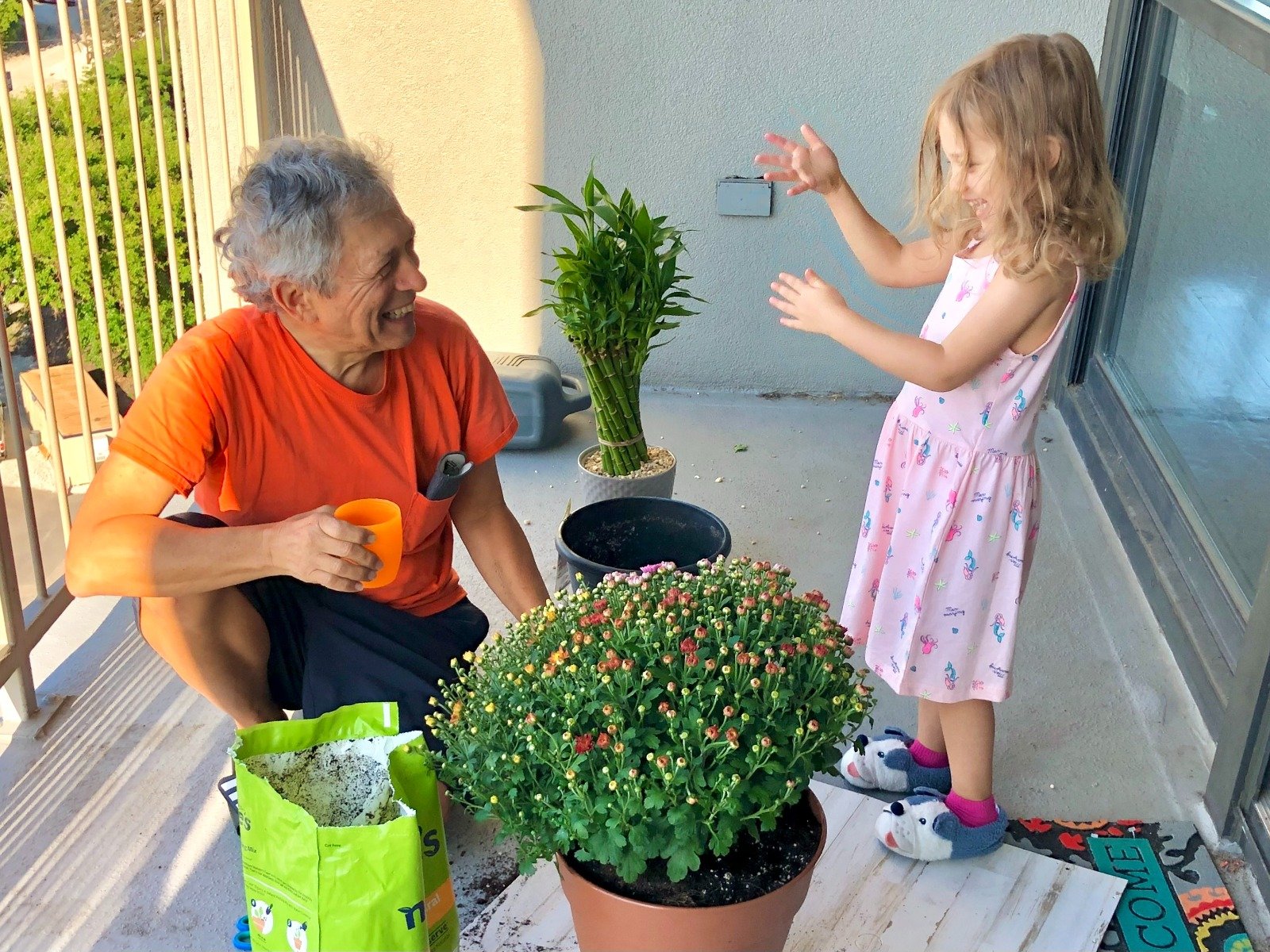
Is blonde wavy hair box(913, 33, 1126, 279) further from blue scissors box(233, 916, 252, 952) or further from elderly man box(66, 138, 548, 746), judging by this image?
blue scissors box(233, 916, 252, 952)

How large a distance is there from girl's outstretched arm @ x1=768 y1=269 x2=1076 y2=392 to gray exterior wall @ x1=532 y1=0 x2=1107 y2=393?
169cm

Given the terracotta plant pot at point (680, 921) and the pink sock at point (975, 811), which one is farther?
the pink sock at point (975, 811)

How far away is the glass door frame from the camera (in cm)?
184

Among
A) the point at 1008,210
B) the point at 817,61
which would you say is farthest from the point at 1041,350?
the point at 817,61

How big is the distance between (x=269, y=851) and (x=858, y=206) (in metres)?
1.29

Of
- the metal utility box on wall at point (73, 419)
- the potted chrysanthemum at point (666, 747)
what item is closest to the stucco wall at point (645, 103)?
the metal utility box on wall at point (73, 419)

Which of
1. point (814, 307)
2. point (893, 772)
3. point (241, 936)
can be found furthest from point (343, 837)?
point (893, 772)

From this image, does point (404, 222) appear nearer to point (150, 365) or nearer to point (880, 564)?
point (880, 564)

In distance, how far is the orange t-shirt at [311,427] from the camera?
164 cm

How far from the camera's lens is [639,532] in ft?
7.50

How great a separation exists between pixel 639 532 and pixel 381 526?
82cm

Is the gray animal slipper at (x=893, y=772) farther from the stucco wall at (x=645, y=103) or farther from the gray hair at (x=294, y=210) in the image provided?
the stucco wall at (x=645, y=103)

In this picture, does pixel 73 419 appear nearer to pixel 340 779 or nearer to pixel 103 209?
pixel 103 209

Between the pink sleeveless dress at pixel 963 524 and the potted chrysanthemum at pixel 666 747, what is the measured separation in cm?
42
